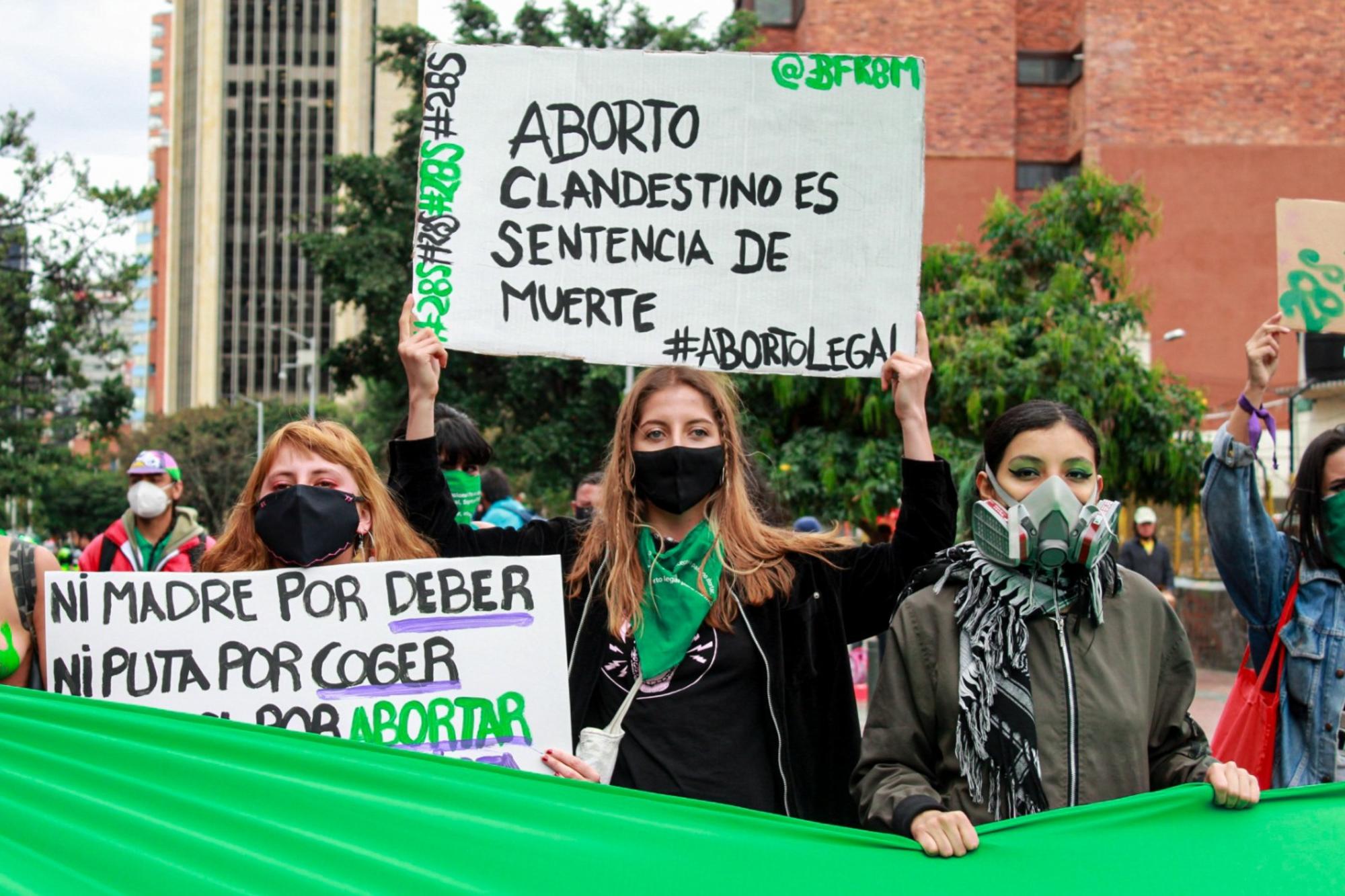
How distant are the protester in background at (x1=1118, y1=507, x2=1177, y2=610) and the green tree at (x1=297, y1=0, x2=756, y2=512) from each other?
12002mm

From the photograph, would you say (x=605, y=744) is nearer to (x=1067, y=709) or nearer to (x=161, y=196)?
(x=1067, y=709)

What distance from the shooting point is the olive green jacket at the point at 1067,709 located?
8.87 feet

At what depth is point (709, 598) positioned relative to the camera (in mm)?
3072

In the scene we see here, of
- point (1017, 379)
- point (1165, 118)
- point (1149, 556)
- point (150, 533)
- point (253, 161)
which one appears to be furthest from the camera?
point (253, 161)

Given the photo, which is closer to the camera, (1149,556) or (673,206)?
(673,206)

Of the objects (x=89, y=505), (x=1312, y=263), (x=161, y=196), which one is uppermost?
(x=161, y=196)

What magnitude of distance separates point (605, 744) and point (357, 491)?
2.75 feet

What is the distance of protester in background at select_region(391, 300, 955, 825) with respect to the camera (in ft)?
9.78

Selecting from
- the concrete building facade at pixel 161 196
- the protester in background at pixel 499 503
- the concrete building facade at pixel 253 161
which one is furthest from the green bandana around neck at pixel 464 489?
the concrete building facade at pixel 253 161

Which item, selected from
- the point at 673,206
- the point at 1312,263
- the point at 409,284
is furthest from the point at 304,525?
the point at 409,284

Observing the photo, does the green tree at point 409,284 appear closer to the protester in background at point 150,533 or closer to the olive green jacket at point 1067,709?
the protester in background at point 150,533

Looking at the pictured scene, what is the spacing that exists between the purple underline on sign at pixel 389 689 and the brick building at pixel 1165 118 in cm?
3530

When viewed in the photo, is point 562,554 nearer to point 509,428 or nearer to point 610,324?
point 610,324

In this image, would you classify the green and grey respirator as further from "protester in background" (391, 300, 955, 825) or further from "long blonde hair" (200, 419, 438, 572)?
"long blonde hair" (200, 419, 438, 572)
